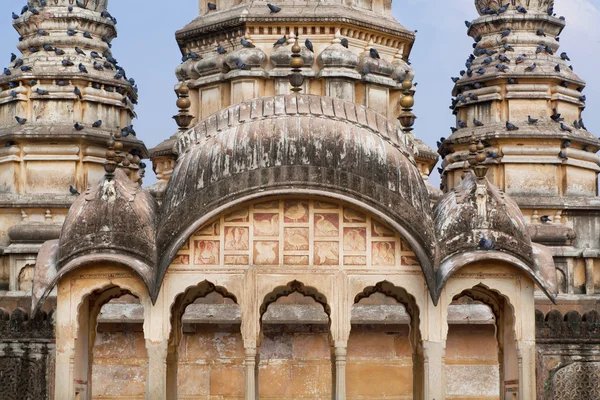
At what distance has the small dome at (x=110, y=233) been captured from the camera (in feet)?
68.3

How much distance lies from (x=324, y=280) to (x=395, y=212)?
1.46 meters

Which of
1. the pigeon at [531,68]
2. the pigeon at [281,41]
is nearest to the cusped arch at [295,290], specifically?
the pigeon at [281,41]

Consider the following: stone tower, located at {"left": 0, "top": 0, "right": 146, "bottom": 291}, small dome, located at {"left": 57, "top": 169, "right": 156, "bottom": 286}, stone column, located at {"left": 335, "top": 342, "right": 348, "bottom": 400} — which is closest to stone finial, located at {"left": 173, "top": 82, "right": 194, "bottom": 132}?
small dome, located at {"left": 57, "top": 169, "right": 156, "bottom": 286}

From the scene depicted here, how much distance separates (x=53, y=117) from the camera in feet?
104

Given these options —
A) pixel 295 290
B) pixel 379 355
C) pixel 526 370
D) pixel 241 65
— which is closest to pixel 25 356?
pixel 295 290

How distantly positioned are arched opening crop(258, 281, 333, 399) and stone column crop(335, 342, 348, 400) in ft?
16.8

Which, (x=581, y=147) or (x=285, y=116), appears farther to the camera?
(x=581, y=147)

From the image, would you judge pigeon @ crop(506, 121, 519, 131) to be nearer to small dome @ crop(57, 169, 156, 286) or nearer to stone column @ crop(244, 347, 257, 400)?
stone column @ crop(244, 347, 257, 400)

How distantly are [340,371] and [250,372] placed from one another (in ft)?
4.30

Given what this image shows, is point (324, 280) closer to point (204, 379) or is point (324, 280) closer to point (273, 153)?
point (273, 153)

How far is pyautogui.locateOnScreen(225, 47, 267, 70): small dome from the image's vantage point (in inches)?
1088

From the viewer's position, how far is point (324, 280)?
21.1 meters

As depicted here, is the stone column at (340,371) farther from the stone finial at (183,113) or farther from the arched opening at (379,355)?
the arched opening at (379,355)

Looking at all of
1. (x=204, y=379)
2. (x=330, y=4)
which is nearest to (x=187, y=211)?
(x=204, y=379)
